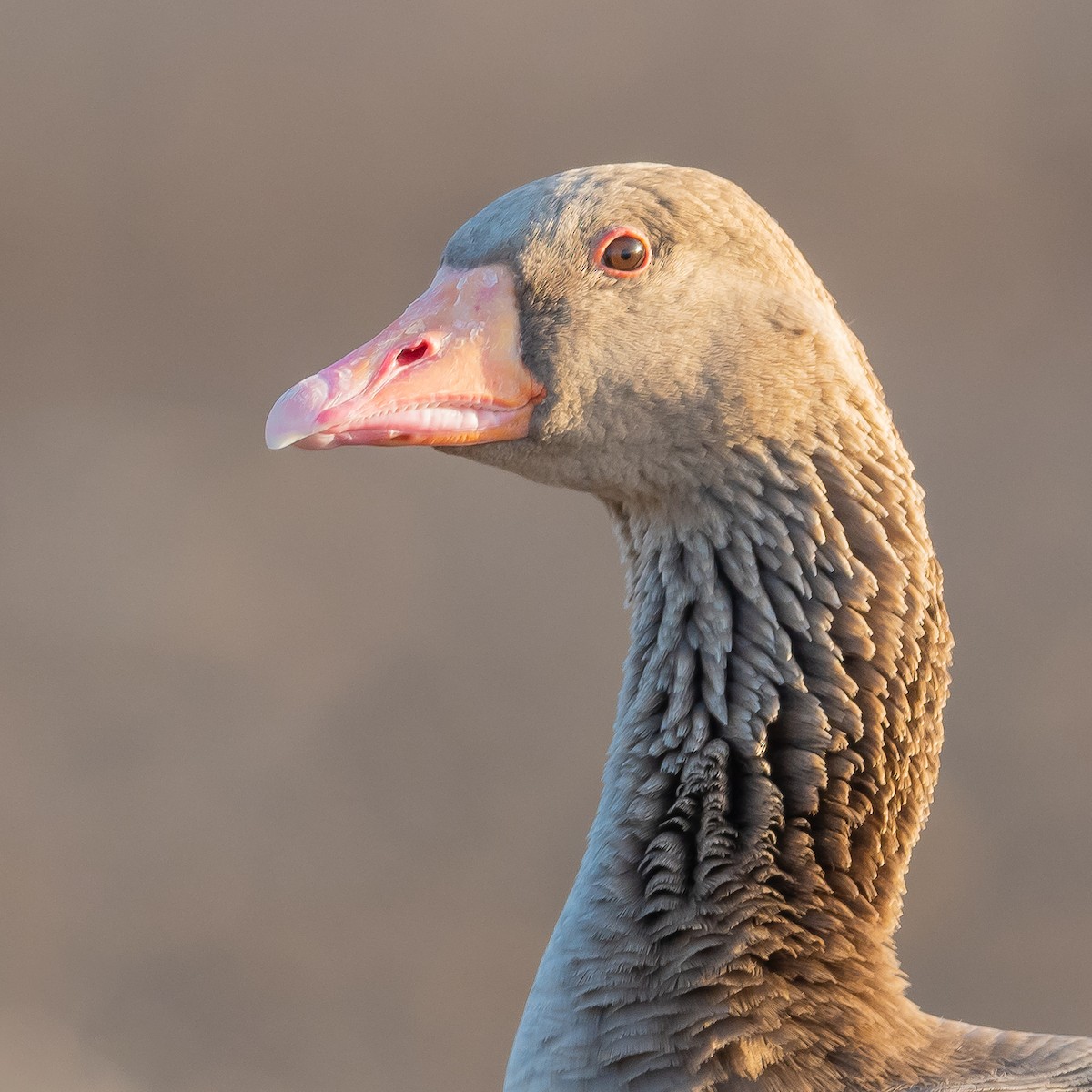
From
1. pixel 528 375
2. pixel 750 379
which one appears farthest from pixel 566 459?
pixel 750 379

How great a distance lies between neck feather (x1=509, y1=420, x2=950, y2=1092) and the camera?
8.13ft

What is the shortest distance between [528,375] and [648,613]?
20.2 inches

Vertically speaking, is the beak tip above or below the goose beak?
below

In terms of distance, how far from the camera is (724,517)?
8.87 ft

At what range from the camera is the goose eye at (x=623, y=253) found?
2.65 m

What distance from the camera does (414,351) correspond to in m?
2.65

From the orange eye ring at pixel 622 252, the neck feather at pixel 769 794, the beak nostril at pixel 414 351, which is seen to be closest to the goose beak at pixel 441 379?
the beak nostril at pixel 414 351

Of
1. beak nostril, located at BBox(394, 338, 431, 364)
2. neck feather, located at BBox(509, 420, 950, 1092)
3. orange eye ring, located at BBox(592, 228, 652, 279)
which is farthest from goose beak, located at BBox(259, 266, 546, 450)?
neck feather, located at BBox(509, 420, 950, 1092)

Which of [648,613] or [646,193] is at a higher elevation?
[646,193]

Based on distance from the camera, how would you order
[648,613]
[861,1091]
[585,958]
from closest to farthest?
[861,1091], [585,958], [648,613]

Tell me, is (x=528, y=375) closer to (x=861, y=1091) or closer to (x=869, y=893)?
(x=869, y=893)

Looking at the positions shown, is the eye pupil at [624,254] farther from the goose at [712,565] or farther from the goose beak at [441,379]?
the goose beak at [441,379]

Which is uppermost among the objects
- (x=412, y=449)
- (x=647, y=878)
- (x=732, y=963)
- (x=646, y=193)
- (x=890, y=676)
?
(x=412, y=449)

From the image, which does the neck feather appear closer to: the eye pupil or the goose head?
the goose head
